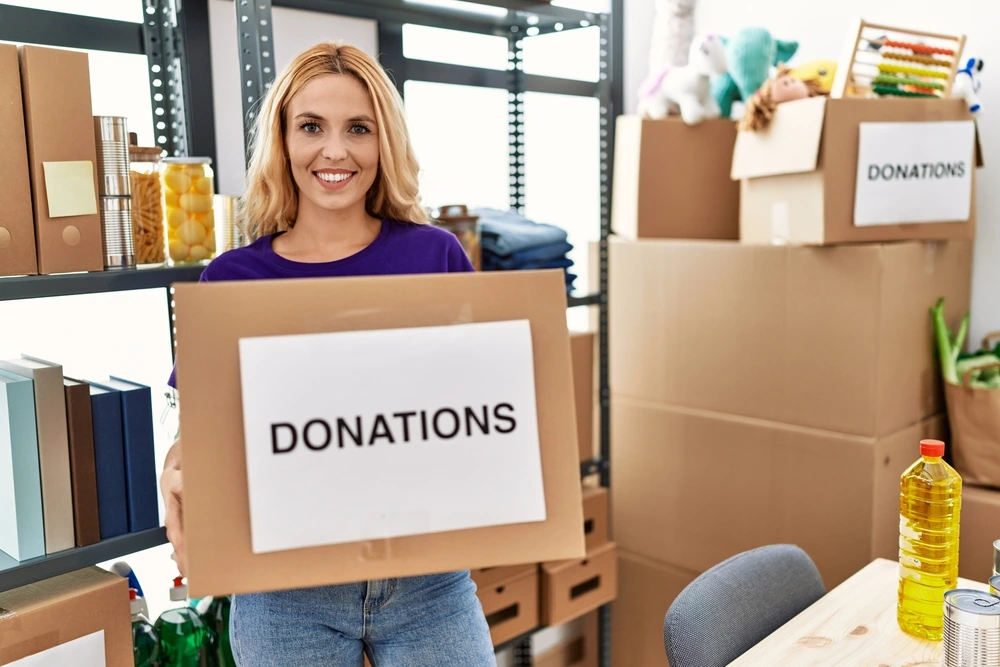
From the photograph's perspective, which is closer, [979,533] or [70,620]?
[70,620]

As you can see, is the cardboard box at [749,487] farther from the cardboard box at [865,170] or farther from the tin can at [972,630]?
the tin can at [972,630]

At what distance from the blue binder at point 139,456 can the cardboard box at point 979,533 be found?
1533 mm

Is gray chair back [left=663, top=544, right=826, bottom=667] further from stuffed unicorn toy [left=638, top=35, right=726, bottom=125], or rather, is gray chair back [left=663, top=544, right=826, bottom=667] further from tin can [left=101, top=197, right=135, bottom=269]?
stuffed unicorn toy [left=638, top=35, right=726, bottom=125]

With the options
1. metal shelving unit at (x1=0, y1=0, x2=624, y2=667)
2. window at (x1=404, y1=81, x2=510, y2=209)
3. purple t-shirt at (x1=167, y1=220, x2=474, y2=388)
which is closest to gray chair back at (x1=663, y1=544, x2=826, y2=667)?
purple t-shirt at (x1=167, y1=220, x2=474, y2=388)

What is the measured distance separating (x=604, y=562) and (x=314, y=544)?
1.33 metres

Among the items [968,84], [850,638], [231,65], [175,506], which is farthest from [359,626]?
[968,84]

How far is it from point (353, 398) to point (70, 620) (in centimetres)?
66

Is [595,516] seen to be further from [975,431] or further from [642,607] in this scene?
[975,431]

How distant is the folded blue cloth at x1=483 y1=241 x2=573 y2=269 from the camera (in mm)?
1880

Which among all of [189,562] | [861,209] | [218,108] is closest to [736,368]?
[861,209]

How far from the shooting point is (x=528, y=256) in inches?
74.5

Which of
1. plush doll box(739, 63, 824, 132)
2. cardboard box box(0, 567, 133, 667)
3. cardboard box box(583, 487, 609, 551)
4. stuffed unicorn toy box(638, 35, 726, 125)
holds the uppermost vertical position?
stuffed unicorn toy box(638, 35, 726, 125)

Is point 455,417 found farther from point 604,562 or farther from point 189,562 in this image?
point 604,562

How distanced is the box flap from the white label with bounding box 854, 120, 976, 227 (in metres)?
0.10
